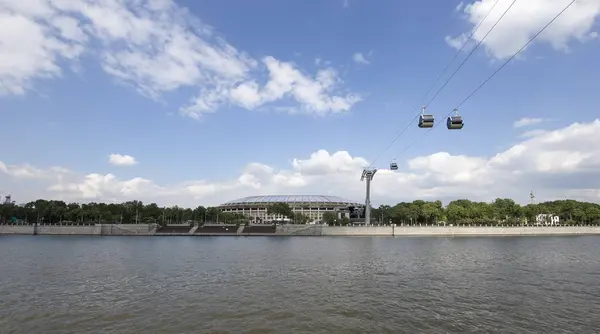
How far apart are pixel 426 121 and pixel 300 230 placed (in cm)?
12084

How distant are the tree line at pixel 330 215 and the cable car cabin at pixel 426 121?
140535mm

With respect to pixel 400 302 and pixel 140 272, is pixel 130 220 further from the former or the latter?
pixel 400 302

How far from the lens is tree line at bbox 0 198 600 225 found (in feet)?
515

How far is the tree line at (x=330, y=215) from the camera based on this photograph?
15700 centimetres

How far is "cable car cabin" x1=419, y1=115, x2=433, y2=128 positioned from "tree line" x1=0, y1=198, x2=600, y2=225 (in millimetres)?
140535

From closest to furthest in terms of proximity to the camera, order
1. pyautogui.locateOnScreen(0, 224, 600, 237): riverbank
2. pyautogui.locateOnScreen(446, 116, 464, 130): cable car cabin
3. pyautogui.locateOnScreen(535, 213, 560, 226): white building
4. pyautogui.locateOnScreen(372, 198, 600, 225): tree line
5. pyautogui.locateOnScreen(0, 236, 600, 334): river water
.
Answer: pyautogui.locateOnScreen(0, 236, 600, 334): river water < pyautogui.locateOnScreen(446, 116, 464, 130): cable car cabin < pyautogui.locateOnScreen(0, 224, 600, 237): riverbank < pyautogui.locateOnScreen(372, 198, 600, 225): tree line < pyautogui.locateOnScreen(535, 213, 560, 226): white building

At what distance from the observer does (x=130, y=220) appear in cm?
16550

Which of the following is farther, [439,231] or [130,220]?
[130,220]

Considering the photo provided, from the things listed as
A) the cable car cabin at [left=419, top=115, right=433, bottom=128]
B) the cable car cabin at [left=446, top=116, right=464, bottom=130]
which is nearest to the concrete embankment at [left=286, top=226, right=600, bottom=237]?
the cable car cabin at [left=419, top=115, right=433, bottom=128]

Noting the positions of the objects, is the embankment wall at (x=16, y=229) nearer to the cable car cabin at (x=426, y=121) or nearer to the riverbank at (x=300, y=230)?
the riverbank at (x=300, y=230)

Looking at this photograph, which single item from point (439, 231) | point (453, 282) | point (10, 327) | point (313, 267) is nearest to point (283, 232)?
point (439, 231)

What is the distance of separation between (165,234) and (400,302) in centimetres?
13011

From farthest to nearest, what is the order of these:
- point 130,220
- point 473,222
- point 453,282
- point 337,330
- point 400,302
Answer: point 130,220 → point 473,222 → point 453,282 → point 400,302 → point 337,330

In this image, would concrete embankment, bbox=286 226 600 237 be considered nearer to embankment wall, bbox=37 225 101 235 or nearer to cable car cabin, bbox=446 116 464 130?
embankment wall, bbox=37 225 101 235
